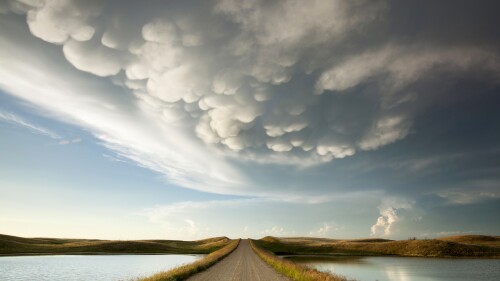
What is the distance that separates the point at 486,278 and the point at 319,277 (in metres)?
26.5

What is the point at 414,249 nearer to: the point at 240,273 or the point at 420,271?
the point at 420,271

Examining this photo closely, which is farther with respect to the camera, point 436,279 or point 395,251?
point 395,251

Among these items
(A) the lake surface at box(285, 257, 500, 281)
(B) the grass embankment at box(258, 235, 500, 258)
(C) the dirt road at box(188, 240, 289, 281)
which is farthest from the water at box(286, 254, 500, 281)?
(B) the grass embankment at box(258, 235, 500, 258)

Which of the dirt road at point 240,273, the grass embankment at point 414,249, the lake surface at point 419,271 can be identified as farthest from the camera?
the grass embankment at point 414,249

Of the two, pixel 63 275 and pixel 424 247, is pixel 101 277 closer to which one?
pixel 63 275

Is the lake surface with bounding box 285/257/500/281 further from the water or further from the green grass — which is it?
the green grass

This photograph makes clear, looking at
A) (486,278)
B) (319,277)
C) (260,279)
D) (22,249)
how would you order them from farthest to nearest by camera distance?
(22,249)
(486,278)
(260,279)
(319,277)

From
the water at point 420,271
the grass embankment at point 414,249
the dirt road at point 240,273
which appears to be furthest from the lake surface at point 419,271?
the grass embankment at point 414,249

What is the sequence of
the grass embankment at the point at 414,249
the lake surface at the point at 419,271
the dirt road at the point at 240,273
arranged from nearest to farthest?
the dirt road at the point at 240,273
the lake surface at the point at 419,271
the grass embankment at the point at 414,249

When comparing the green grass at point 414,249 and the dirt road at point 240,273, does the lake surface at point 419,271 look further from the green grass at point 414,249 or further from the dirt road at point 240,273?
the green grass at point 414,249

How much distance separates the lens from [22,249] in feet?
257

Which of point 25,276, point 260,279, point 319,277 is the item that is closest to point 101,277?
point 25,276

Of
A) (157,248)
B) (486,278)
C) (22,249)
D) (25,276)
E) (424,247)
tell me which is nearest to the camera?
(25,276)

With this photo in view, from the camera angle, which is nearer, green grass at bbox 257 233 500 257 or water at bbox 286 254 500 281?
water at bbox 286 254 500 281
